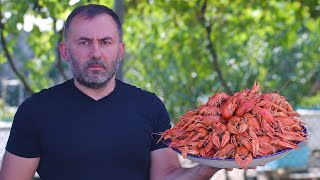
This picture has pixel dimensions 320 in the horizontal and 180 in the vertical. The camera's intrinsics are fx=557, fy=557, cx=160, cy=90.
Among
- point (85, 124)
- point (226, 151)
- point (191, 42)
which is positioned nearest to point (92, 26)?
point (85, 124)

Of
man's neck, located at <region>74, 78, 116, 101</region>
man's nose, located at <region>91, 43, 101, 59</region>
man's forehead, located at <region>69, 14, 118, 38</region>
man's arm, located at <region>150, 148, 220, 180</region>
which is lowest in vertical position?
man's arm, located at <region>150, 148, 220, 180</region>

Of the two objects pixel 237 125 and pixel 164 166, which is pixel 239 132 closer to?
pixel 237 125

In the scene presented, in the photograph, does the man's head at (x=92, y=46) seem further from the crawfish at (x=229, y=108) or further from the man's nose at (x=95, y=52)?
the crawfish at (x=229, y=108)

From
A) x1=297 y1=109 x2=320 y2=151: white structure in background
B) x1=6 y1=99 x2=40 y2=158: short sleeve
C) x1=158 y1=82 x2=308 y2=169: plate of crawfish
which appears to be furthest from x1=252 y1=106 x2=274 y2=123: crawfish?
x1=297 y1=109 x2=320 y2=151: white structure in background

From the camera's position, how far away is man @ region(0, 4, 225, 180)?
7.07 ft

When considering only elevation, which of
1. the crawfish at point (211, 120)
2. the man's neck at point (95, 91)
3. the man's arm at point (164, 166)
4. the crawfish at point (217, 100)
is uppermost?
the man's neck at point (95, 91)

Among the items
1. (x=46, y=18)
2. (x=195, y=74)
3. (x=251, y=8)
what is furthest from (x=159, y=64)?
(x=46, y=18)

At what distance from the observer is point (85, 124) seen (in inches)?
86.3

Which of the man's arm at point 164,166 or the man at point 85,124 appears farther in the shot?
the man's arm at point 164,166

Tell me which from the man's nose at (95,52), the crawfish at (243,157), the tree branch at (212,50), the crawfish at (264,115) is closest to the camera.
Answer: the crawfish at (243,157)

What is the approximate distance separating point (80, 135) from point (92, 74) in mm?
245

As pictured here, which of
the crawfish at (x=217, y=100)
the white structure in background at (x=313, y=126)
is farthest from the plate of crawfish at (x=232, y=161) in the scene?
the white structure in background at (x=313, y=126)

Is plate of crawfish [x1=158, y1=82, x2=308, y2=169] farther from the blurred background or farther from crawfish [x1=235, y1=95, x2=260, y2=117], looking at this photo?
the blurred background

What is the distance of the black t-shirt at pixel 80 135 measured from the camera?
85.0 inches
